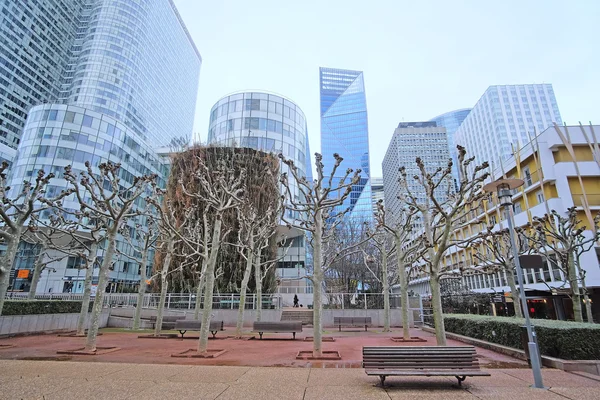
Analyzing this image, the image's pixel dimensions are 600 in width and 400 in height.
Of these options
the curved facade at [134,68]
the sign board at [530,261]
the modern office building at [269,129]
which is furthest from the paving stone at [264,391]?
the curved facade at [134,68]

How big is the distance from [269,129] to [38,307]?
3196 centimetres

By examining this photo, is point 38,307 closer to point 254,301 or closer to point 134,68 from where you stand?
point 254,301

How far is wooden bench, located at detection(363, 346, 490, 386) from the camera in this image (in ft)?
21.7

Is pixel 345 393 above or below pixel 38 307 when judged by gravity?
below

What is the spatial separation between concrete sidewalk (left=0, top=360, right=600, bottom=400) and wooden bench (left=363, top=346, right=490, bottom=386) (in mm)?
335

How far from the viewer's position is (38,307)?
17.2 meters

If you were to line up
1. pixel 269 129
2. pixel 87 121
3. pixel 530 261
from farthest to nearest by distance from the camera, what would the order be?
pixel 87 121
pixel 269 129
pixel 530 261

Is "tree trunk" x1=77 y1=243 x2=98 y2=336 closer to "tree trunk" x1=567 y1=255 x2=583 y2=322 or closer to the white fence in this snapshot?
the white fence

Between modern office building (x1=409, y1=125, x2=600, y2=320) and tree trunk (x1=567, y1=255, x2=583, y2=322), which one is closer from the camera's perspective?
tree trunk (x1=567, y1=255, x2=583, y2=322)

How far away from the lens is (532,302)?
31688 mm

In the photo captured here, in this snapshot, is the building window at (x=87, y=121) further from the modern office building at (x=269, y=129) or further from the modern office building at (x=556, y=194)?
the modern office building at (x=556, y=194)

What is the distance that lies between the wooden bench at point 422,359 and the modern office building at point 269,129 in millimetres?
34353

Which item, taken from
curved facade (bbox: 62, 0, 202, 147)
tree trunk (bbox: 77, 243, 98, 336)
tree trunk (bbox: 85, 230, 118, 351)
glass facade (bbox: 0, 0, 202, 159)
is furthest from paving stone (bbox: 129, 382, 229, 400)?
curved facade (bbox: 62, 0, 202, 147)

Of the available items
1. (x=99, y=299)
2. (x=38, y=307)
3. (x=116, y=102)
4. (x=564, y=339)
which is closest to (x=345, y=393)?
(x=564, y=339)
